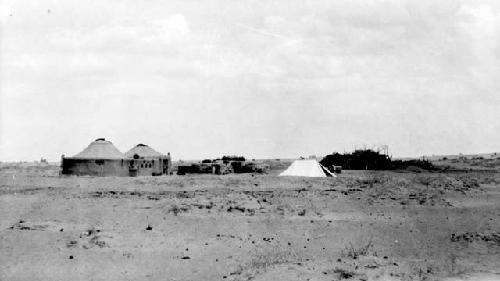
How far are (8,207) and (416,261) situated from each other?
15309 mm

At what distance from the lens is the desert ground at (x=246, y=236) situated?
1104 cm

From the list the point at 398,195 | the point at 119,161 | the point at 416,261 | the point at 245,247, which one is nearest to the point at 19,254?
the point at 245,247

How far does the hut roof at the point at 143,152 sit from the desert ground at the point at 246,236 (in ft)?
93.0

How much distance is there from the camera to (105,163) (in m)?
43.8

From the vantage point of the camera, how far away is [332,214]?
18.7 metres

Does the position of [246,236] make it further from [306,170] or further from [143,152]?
[143,152]

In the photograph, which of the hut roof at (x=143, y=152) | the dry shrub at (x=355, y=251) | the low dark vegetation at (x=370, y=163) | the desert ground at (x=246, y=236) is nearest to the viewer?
the desert ground at (x=246, y=236)

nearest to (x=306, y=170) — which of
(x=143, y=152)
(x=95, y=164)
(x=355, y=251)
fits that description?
(x=95, y=164)

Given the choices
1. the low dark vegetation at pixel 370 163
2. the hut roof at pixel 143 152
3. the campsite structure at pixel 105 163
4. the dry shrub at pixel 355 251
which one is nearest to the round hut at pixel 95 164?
the campsite structure at pixel 105 163

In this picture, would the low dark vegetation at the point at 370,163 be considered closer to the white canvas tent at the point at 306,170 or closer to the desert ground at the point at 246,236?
the white canvas tent at the point at 306,170

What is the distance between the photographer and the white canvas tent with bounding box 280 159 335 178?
38.3 m

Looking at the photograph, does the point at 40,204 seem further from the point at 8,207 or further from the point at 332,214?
the point at 332,214

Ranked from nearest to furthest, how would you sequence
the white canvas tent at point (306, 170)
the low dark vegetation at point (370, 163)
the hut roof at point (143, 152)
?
the white canvas tent at point (306, 170), the hut roof at point (143, 152), the low dark vegetation at point (370, 163)

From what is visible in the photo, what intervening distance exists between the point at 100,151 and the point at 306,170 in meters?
19.3
